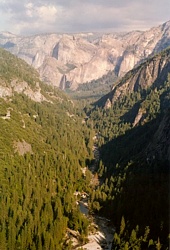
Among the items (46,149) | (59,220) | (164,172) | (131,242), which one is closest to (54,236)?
(59,220)

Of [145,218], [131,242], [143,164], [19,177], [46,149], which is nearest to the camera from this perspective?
[131,242]

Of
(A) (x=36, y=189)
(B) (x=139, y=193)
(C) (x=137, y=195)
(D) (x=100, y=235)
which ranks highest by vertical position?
(B) (x=139, y=193)

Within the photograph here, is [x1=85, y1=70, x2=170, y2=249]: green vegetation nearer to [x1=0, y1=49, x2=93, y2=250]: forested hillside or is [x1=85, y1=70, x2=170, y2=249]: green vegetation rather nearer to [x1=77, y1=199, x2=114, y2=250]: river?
[x1=77, y1=199, x2=114, y2=250]: river

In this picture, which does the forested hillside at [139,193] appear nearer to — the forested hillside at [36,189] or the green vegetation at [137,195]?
the green vegetation at [137,195]

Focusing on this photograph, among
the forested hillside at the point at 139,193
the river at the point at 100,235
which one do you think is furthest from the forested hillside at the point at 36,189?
the forested hillside at the point at 139,193

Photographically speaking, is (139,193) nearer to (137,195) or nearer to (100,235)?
(137,195)

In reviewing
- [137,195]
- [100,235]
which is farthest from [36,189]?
[137,195]

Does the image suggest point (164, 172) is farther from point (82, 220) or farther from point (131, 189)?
point (82, 220)

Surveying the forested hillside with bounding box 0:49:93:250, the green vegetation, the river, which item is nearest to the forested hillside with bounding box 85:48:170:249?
the green vegetation

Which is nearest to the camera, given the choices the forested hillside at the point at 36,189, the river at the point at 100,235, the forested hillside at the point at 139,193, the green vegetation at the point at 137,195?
the forested hillside at the point at 139,193

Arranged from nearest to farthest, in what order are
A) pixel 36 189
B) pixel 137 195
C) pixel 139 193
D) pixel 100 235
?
1. pixel 100 235
2. pixel 137 195
3. pixel 139 193
4. pixel 36 189

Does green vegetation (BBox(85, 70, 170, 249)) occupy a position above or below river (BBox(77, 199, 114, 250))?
above
